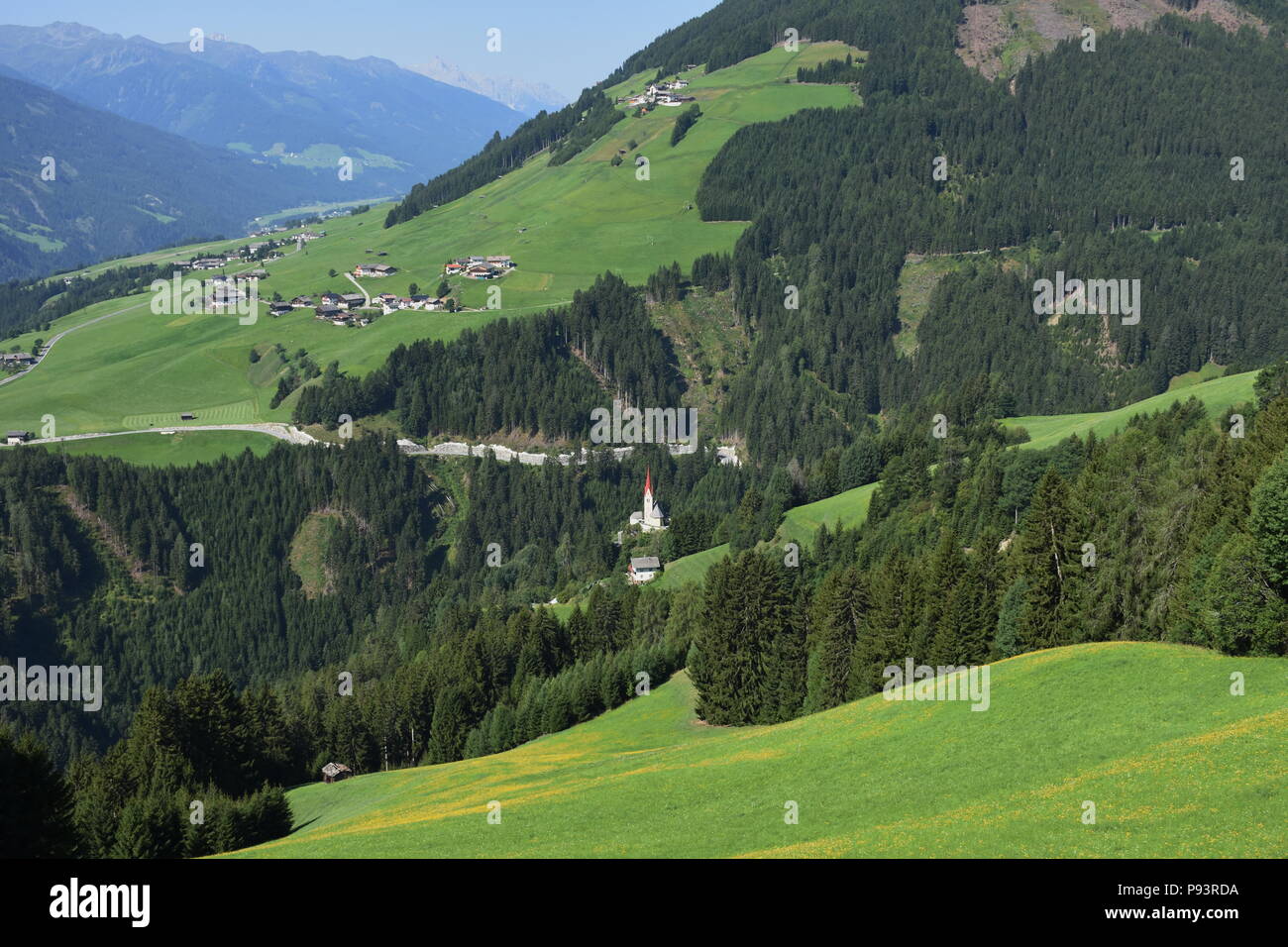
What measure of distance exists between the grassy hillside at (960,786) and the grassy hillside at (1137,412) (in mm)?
70081

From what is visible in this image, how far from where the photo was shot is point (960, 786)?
42.1 m

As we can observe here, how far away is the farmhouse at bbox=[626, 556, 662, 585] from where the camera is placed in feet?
509

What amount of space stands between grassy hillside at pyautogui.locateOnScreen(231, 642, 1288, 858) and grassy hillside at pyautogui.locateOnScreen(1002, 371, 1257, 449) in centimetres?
7008

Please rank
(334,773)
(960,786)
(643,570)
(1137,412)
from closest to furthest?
(960,786) → (334,773) → (1137,412) → (643,570)

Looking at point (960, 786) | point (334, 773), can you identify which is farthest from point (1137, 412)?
point (960, 786)

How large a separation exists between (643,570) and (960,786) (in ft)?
383

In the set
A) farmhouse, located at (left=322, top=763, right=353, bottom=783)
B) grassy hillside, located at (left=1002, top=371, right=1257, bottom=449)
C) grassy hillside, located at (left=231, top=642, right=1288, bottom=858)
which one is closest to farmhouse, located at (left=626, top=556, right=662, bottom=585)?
grassy hillside, located at (left=1002, top=371, right=1257, bottom=449)

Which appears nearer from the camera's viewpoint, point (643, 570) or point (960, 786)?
point (960, 786)

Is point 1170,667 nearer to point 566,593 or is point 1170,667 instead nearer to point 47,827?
point 47,827

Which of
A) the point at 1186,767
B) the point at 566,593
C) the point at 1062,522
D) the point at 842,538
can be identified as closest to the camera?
the point at 1186,767

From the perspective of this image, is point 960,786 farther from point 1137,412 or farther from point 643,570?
point 643,570

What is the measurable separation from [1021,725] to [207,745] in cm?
6573
